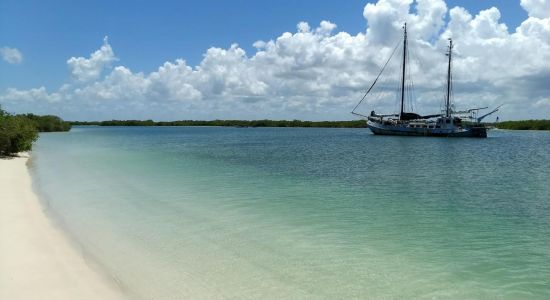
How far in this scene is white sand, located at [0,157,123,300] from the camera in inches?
306

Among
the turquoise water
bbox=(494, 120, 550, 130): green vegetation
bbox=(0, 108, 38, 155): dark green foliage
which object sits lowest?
the turquoise water

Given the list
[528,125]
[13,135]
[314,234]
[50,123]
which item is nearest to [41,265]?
[314,234]

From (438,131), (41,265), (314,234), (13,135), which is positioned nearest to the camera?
(41,265)

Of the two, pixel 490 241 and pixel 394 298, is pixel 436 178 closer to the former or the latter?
pixel 490 241

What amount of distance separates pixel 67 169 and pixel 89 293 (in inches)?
1001

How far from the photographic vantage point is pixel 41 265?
9.11 meters

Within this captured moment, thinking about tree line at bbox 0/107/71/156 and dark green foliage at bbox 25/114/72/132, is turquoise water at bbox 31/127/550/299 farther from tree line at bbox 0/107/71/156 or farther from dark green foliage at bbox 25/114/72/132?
dark green foliage at bbox 25/114/72/132

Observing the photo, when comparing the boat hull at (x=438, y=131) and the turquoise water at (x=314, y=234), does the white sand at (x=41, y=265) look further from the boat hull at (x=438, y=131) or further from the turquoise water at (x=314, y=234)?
the boat hull at (x=438, y=131)

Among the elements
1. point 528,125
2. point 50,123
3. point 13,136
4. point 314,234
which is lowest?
point 314,234

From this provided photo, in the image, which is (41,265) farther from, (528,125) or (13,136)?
(528,125)

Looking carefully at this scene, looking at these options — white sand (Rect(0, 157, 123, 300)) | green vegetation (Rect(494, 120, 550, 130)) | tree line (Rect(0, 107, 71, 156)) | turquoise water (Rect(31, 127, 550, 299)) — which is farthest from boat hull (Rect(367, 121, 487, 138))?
white sand (Rect(0, 157, 123, 300))

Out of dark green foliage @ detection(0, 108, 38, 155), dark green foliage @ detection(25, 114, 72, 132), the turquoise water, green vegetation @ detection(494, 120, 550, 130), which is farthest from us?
green vegetation @ detection(494, 120, 550, 130)

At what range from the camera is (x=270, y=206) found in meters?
16.4

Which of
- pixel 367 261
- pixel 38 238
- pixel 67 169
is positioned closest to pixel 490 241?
pixel 367 261
